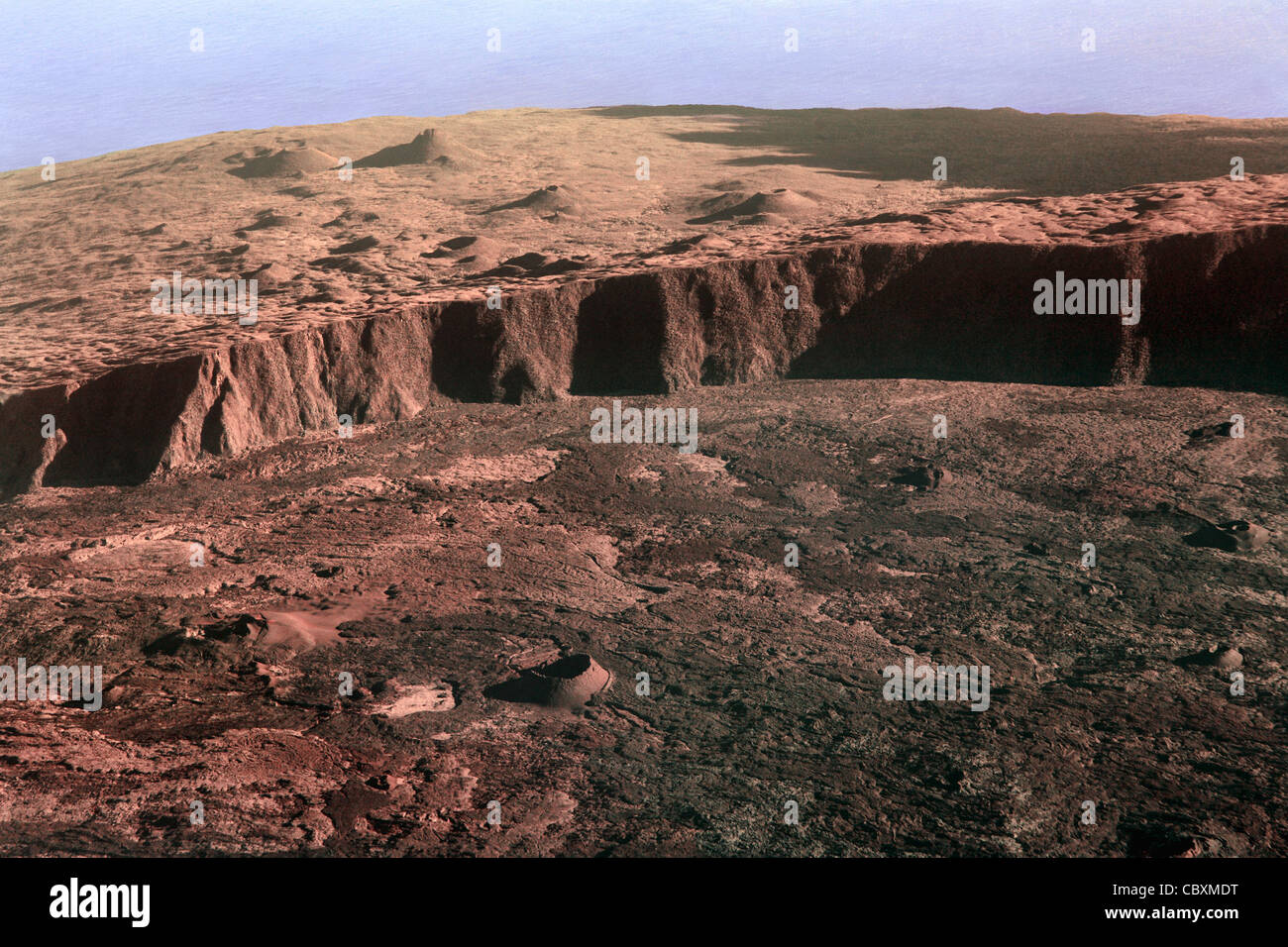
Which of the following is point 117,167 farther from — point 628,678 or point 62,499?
point 628,678

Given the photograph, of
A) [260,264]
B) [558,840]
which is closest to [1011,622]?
[558,840]

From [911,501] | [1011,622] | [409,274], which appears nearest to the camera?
[1011,622]

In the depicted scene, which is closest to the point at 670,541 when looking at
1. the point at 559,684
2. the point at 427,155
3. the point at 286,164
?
the point at 559,684

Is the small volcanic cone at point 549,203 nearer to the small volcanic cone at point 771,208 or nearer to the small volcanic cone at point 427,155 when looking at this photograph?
the small volcanic cone at point 771,208

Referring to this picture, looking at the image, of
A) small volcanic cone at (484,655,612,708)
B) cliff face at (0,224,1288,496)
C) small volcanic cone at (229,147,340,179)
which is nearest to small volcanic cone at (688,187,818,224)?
cliff face at (0,224,1288,496)

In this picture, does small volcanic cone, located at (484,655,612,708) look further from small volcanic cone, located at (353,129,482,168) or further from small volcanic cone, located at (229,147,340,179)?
small volcanic cone, located at (229,147,340,179)
